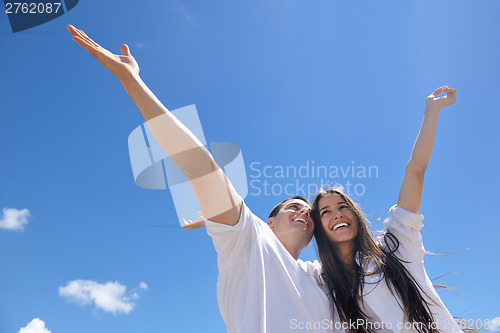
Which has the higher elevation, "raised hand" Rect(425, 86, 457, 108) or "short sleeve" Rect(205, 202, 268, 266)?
"raised hand" Rect(425, 86, 457, 108)

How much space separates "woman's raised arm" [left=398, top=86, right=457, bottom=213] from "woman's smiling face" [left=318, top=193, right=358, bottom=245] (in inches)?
28.3

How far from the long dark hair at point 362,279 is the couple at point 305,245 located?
12 mm

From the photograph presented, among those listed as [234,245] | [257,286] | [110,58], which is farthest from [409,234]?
[110,58]

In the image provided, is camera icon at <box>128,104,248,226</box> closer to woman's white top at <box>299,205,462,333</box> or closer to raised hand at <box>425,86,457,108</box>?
woman's white top at <box>299,205,462,333</box>

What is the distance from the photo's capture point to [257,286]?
3.61 meters

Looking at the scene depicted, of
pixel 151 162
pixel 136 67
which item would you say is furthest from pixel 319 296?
pixel 136 67

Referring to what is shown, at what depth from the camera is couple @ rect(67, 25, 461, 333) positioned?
10.7 feet

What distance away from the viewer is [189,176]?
130 inches

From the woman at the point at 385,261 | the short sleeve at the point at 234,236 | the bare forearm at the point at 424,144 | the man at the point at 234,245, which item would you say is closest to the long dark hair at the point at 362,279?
the woman at the point at 385,261

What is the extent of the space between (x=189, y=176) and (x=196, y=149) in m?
0.25

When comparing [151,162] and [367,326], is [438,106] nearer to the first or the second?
[367,326]

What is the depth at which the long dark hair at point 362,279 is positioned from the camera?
4336mm

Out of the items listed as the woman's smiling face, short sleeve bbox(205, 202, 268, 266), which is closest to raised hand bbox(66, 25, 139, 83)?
short sleeve bbox(205, 202, 268, 266)

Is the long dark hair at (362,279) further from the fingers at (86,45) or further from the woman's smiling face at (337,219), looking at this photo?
the fingers at (86,45)
